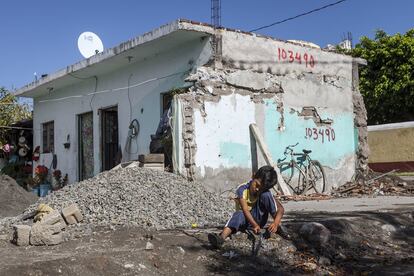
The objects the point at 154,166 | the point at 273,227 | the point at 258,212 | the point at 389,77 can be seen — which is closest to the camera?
the point at 273,227

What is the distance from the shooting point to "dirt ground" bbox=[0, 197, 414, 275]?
4598 mm

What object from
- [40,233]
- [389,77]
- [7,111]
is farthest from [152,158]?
[389,77]

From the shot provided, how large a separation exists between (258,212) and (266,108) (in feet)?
19.6

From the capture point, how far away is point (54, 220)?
6094 millimetres

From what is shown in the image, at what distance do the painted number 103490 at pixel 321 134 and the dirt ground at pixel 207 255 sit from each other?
563 cm

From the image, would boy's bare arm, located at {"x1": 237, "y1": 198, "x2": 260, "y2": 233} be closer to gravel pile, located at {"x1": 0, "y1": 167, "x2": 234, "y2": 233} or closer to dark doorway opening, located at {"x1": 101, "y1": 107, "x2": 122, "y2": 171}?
gravel pile, located at {"x1": 0, "y1": 167, "x2": 234, "y2": 233}

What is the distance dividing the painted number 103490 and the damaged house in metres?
0.03

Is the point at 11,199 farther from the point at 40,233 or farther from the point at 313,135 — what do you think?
the point at 313,135

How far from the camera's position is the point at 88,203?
23.1 feet

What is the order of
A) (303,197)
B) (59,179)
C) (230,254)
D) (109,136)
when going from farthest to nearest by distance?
(59,179) < (109,136) < (303,197) < (230,254)

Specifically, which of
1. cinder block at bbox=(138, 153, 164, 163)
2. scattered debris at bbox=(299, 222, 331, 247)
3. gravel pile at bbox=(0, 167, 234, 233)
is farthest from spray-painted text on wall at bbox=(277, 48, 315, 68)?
scattered debris at bbox=(299, 222, 331, 247)

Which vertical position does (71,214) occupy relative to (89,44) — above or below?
below

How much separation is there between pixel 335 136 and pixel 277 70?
8.63ft

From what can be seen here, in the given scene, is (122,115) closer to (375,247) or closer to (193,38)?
(193,38)
